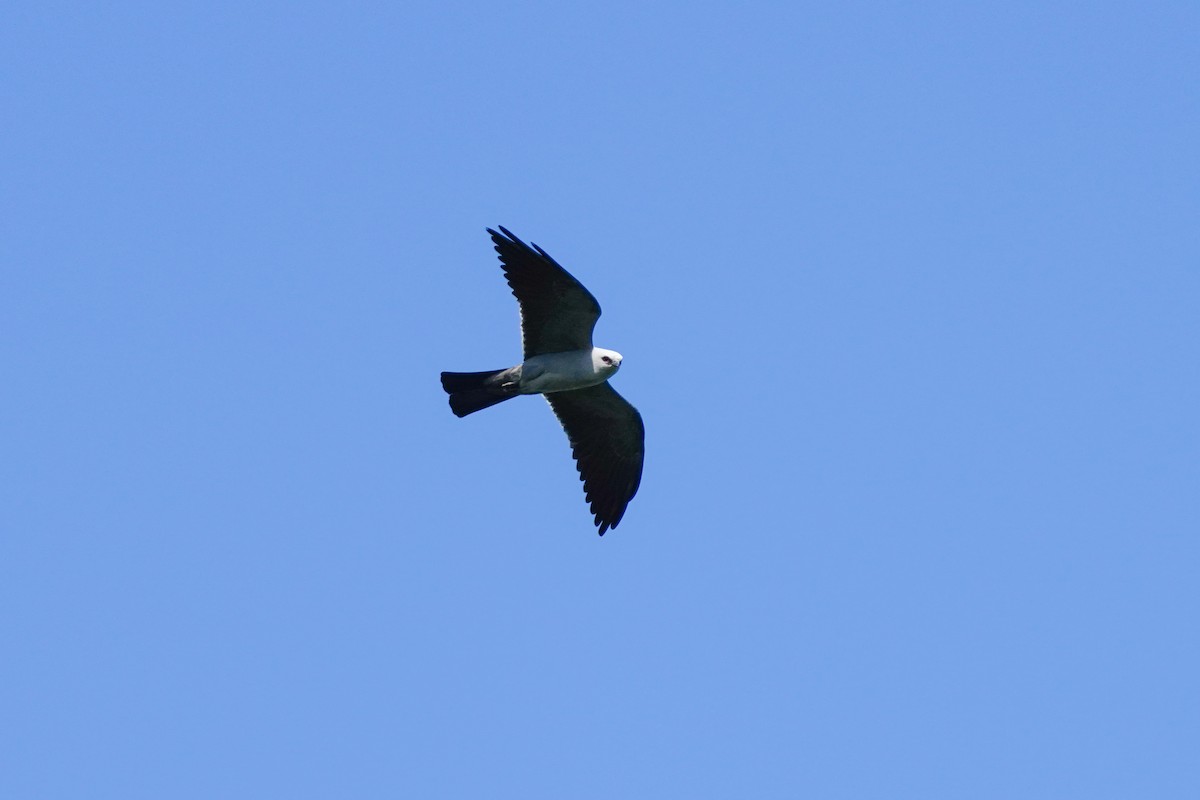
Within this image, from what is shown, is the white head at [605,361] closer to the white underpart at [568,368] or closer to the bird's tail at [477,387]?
the white underpart at [568,368]

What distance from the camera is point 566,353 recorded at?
17.6 m

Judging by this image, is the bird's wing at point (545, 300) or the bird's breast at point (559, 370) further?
the bird's breast at point (559, 370)

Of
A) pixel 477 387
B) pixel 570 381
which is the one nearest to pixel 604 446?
pixel 570 381

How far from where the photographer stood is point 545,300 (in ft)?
56.3

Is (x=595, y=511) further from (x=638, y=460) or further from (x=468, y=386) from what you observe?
(x=468, y=386)

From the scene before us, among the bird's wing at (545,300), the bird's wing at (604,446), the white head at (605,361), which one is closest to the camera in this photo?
the bird's wing at (545,300)

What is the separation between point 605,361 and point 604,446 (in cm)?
177

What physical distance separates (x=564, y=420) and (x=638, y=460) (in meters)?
1.05

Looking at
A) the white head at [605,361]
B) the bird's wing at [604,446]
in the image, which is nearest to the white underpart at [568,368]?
the white head at [605,361]

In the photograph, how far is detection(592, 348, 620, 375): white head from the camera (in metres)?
17.5

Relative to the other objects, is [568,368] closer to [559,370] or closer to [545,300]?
Result: [559,370]

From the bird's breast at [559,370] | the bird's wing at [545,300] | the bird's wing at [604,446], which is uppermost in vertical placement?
the bird's wing at [545,300]

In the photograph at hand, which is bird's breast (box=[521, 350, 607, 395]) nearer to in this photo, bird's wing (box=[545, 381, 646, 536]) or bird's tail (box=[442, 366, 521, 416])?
bird's tail (box=[442, 366, 521, 416])

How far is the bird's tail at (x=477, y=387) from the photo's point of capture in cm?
1748
